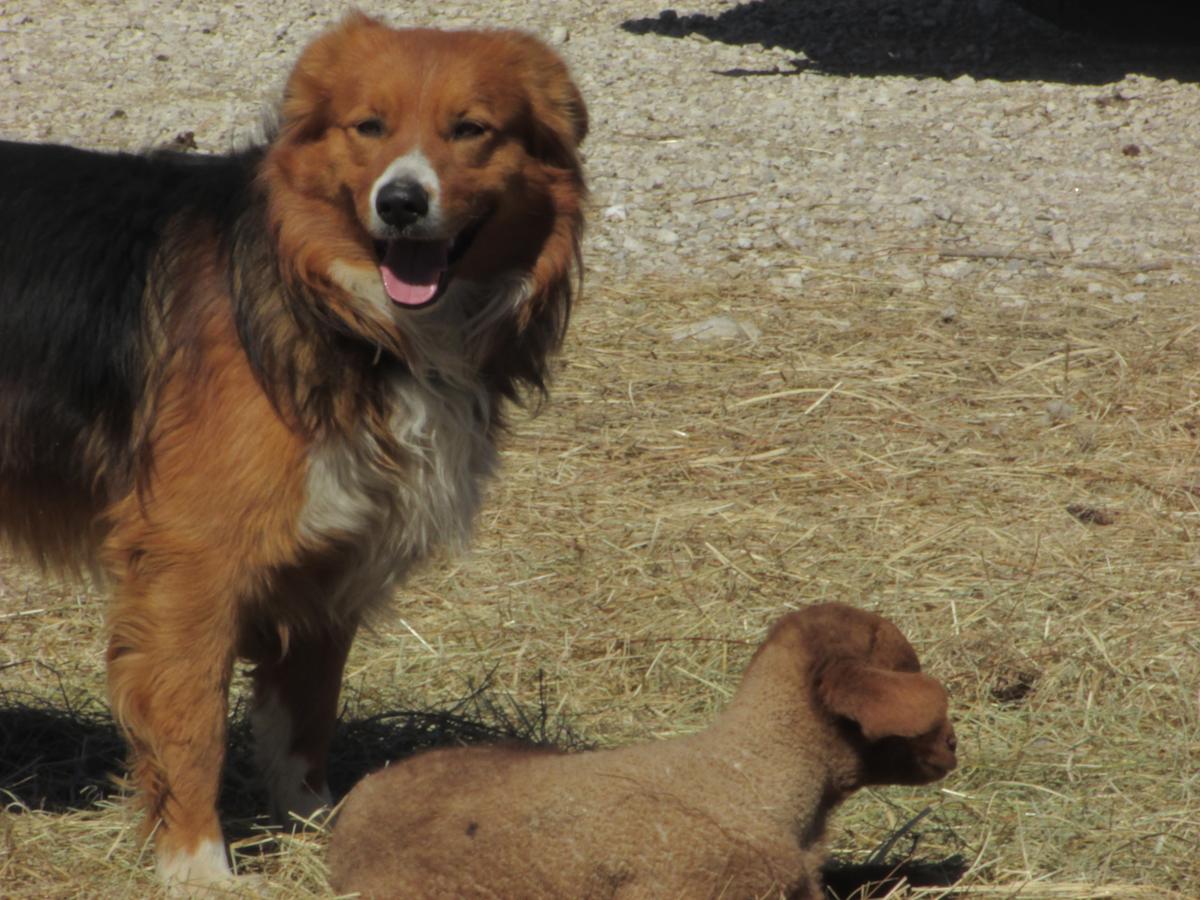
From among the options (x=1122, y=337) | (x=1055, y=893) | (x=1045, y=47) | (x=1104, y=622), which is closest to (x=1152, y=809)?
(x=1055, y=893)

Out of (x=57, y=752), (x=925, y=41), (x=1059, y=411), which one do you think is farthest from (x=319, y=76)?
(x=925, y=41)

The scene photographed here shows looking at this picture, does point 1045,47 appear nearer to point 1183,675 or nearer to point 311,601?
point 1183,675

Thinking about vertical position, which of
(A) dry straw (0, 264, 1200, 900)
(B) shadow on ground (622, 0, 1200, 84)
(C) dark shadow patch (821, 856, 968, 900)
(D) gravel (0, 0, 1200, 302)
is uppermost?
(B) shadow on ground (622, 0, 1200, 84)

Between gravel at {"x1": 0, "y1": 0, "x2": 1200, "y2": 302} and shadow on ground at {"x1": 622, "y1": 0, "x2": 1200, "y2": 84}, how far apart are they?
4 centimetres

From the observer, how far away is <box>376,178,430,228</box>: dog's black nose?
11.7 ft

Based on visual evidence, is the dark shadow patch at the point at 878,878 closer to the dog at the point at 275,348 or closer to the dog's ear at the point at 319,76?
the dog at the point at 275,348

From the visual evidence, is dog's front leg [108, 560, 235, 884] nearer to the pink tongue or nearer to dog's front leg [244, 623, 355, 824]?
dog's front leg [244, 623, 355, 824]

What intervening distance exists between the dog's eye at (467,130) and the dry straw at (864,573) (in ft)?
6.16

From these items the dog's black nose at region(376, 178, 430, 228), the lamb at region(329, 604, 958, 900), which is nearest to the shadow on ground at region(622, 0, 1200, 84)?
the dog's black nose at region(376, 178, 430, 228)

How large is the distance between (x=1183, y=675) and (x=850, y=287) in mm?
4002

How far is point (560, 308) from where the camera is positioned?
4094 mm

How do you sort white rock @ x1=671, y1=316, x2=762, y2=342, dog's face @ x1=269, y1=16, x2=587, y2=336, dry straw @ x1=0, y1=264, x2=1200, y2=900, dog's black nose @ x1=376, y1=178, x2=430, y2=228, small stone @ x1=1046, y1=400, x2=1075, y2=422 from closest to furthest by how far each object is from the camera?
dog's black nose @ x1=376, y1=178, x2=430, y2=228, dog's face @ x1=269, y1=16, x2=587, y2=336, dry straw @ x1=0, y1=264, x2=1200, y2=900, small stone @ x1=1046, y1=400, x2=1075, y2=422, white rock @ x1=671, y1=316, x2=762, y2=342

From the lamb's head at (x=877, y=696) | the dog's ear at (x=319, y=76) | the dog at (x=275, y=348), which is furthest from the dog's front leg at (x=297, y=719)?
the lamb's head at (x=877, y=696)

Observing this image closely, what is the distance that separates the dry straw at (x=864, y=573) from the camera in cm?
418
